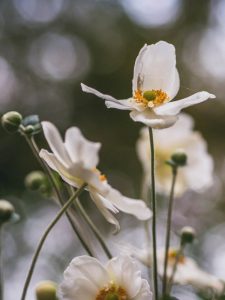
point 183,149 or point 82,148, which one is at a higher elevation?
point 183,149

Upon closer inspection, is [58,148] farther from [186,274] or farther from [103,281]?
[186,274]

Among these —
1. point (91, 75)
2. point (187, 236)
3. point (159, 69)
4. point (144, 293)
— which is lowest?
point (144, 293)

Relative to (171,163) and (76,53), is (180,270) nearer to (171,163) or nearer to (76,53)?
(171,163)

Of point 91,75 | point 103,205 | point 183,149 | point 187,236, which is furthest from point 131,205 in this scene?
point 91,75

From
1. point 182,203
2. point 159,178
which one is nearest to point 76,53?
point 182,203

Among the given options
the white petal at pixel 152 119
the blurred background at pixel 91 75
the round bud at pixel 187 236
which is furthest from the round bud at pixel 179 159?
the blurred background at pixel 91 75

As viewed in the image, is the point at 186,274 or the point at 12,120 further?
the point at 186,274
